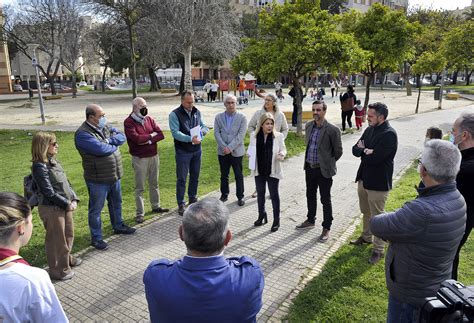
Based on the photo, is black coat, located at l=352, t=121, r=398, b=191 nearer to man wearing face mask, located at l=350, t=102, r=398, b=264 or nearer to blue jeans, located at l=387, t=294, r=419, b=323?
man wearing face mask, located at l=350, t=102, r=398, b=264

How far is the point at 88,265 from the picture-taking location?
4605 millimetres

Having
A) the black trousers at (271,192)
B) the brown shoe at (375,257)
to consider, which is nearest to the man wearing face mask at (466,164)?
the brown shoe at (375,257)

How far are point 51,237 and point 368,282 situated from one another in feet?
11.8

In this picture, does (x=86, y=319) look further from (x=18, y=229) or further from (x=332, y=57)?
(x=332, y=57)

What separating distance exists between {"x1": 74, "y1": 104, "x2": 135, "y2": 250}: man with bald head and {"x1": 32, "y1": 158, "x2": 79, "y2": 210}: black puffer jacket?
1.82ft

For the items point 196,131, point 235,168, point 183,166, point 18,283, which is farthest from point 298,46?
point 18,283

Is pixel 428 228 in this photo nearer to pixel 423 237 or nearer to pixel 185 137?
pixel 423 237

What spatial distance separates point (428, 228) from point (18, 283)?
2.40 metres

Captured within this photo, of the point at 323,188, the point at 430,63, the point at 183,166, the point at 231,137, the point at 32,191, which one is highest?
the point at 430,63

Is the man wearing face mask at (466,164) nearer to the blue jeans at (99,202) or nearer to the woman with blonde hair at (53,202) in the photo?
the woman with blonde hair at (53,202)

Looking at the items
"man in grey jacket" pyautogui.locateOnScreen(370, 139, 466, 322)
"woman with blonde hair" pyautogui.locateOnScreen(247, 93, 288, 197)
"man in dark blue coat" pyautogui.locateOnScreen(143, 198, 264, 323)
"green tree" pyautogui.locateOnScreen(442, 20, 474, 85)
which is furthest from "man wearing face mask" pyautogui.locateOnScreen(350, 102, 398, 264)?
"green tree" pyautogui.locateOnScreen(442, 20, 474, 85)

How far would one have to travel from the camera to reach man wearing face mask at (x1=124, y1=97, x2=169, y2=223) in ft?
18.4

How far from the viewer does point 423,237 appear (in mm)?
2422

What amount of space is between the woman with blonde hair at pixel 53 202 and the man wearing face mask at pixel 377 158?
3.53 m
